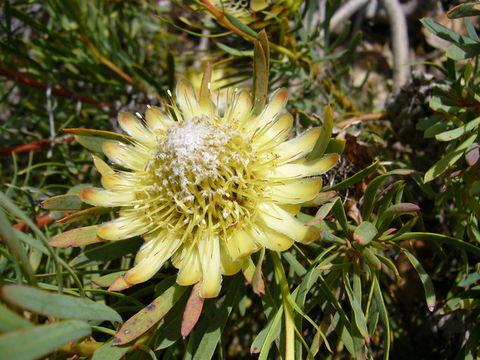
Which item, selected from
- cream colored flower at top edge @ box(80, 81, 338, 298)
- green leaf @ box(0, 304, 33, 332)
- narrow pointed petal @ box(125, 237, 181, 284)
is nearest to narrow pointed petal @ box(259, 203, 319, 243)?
cream colored flower at top edge @ box(80, 81, 338, 298)

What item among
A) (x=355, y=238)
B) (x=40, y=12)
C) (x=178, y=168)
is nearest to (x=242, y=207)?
(x=178, y=168)

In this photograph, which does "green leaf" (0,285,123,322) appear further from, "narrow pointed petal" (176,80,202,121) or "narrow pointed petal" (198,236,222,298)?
"narrow pointed petal" (176,80,202,121)

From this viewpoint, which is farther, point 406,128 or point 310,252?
point 406,128

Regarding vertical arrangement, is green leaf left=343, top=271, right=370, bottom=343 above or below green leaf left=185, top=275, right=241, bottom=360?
below

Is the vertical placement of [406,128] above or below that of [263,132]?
below

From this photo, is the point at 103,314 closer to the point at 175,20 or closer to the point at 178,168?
the point at 178,168

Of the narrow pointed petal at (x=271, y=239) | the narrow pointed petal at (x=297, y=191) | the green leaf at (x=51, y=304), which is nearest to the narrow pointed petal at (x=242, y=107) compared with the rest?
the narrow pointed petal at (x=297, y=191)

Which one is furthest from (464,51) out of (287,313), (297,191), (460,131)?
(287,313)
